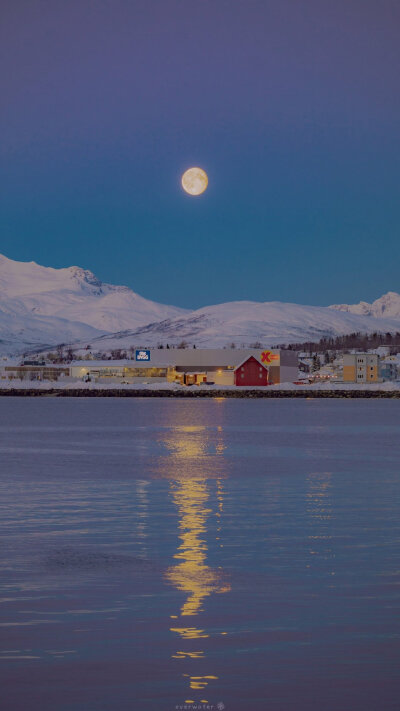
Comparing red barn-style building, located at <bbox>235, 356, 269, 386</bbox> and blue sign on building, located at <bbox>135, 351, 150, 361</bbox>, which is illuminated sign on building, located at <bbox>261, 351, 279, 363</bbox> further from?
blue sign on building, located at <bbox>135, 351, 150, 361</bbox>

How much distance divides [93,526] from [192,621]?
8.68m

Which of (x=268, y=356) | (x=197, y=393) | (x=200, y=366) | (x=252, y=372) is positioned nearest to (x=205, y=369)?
(x=200, y=366)

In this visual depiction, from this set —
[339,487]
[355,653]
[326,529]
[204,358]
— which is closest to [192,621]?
[355,653]

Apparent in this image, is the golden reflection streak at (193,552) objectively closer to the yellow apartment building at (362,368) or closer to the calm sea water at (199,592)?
the calm sea water at (199,592)

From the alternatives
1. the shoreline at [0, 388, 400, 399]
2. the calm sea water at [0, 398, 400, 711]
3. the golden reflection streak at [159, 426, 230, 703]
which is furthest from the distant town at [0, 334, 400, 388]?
the calm sea water at [0, 398, 400, 711]

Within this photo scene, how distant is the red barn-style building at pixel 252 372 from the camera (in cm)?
16488

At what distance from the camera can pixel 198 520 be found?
70.9 feet

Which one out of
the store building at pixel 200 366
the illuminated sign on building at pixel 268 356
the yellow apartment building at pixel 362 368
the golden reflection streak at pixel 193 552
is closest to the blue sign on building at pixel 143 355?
the store building at pixel 200 366

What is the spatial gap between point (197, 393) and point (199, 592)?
144519 millimetres

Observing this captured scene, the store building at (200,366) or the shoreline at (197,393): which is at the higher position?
the store building at (200,366)

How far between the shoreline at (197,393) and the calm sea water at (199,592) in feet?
412

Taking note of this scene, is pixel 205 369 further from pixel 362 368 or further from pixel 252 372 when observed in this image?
pixel 362 368

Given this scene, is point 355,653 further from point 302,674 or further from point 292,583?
point 292,583

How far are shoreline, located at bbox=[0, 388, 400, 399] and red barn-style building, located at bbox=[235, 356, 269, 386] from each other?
373 centimetres
